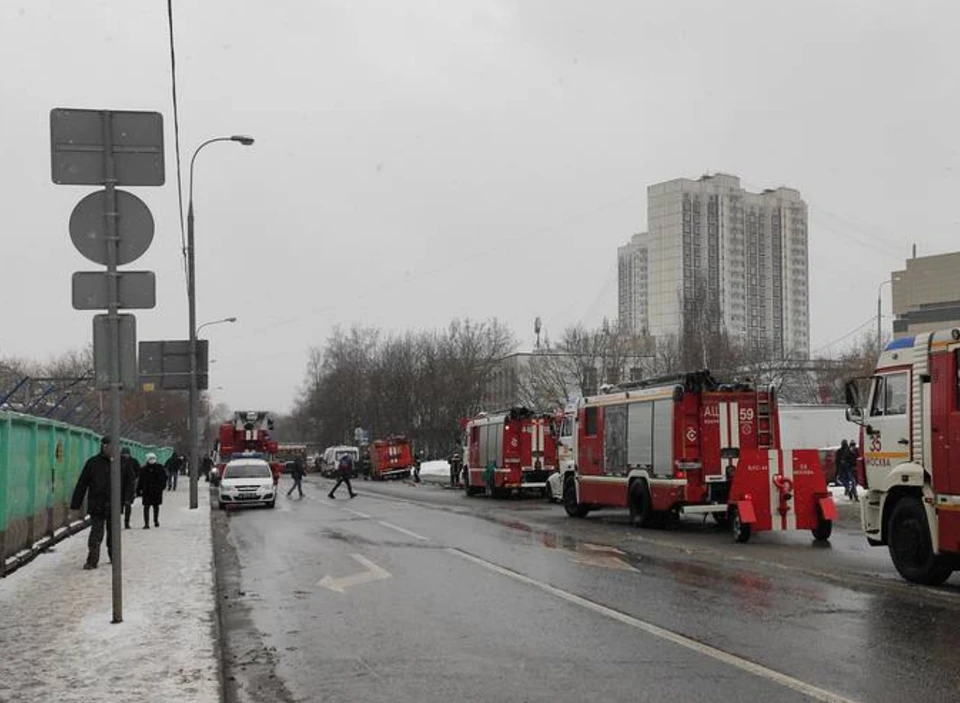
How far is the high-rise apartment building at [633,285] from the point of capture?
6819 cm

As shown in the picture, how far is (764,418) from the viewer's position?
20359 millimetres

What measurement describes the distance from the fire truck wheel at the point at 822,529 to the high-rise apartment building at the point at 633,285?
1922 inches

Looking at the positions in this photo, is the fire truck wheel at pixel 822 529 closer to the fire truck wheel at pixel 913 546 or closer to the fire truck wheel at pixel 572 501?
the fire truck wheel at pixel 913 546

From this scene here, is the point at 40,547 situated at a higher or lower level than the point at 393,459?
higher

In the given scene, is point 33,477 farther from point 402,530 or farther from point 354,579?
point 402,530

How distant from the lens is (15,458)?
13.6 metres

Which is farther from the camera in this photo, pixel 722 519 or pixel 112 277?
pixel 722 519

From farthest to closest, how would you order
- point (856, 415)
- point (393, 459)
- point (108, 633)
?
point (393, 459)
point (856, 415)
point (108, 633)

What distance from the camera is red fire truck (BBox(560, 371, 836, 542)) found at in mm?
17812

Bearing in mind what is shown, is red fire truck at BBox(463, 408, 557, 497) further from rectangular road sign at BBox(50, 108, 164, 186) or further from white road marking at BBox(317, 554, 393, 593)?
rectangular road sign at BBox(50, 108, 164, 186)

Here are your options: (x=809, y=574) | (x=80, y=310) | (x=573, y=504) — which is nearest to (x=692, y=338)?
(x=573, y=504)

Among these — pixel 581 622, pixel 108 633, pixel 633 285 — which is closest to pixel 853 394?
pixel 581 622

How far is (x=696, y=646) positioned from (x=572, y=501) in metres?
17.0

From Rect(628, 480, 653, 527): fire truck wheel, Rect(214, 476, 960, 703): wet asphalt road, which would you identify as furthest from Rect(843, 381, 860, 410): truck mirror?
Rect(628, 480, 653, 527): fire truck wheel
